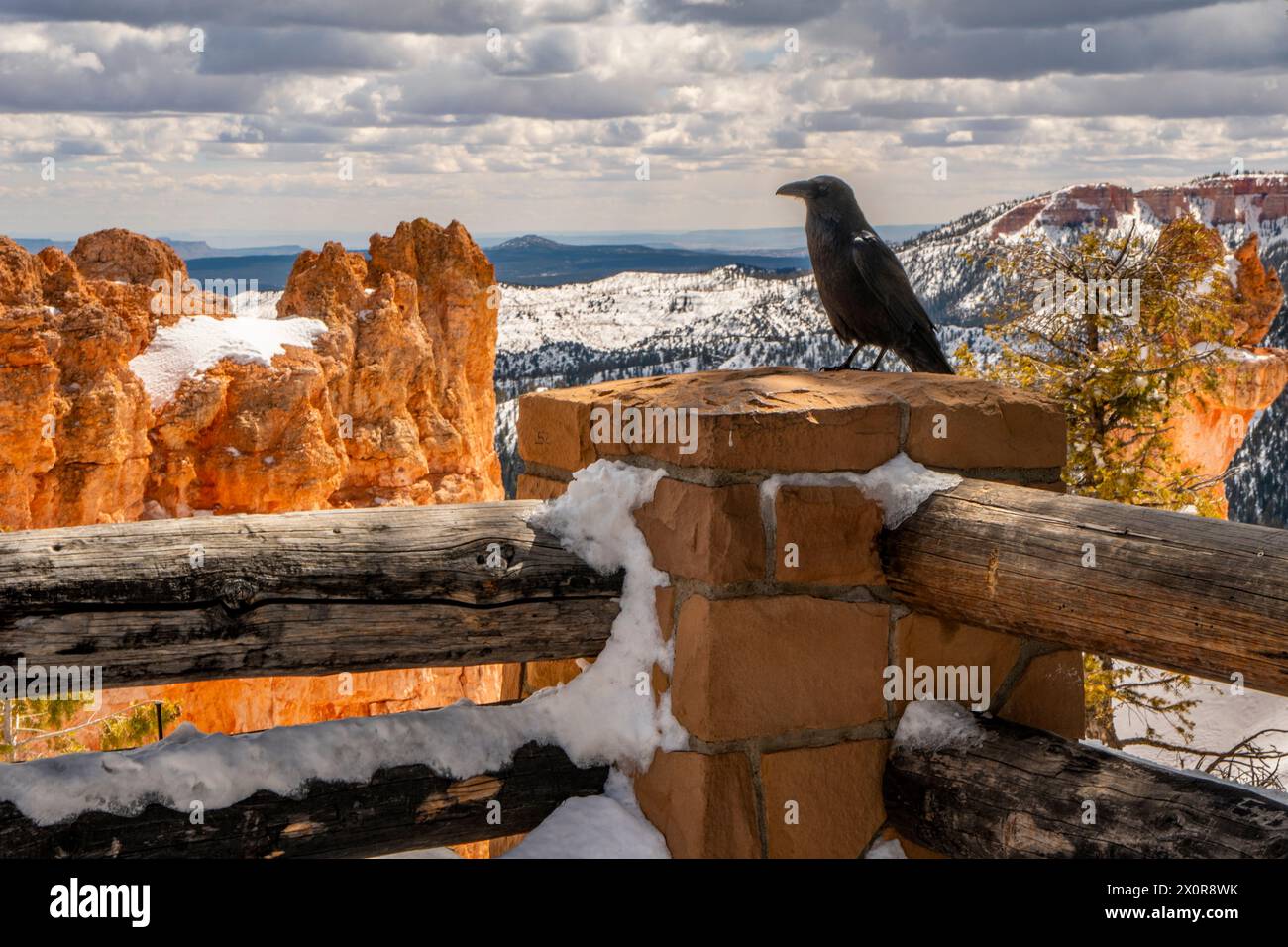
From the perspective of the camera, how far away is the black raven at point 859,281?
3.84 metres

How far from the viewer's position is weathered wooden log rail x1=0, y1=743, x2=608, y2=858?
170 cm

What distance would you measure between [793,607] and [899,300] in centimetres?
205

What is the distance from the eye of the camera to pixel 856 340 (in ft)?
13.4

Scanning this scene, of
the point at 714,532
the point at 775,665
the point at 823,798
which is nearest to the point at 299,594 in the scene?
the point at 714,532

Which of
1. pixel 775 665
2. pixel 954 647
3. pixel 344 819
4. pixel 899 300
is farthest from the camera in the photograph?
pixel 899 300

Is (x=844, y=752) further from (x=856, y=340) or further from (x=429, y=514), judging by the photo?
(x=856, y=340)

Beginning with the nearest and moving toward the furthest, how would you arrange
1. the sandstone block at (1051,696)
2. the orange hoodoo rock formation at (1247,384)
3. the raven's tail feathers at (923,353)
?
1. the sandstone block at (1051,696)
2. the raven's tail feathers at (923,353)
3. the orange hoodoo rock formation at (1247,384)

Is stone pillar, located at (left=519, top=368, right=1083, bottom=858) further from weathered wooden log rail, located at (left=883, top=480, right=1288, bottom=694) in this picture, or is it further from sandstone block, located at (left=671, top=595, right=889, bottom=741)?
weathered wooden log rail, located at (left=883, top=480, right=1288, bottom=694)

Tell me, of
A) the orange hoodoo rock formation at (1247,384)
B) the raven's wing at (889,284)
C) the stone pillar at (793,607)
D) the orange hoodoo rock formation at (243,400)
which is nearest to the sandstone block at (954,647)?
the stone pillar at (793,607)

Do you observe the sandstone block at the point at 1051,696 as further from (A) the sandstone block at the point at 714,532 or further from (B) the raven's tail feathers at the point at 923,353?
(B) the raven's tail feathers at the point at 923,353

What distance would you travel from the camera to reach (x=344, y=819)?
6.21ft

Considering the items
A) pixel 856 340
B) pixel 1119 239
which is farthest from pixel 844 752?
pixel 1119 239

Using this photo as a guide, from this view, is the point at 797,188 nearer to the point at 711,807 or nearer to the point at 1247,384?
the point at 711,807
